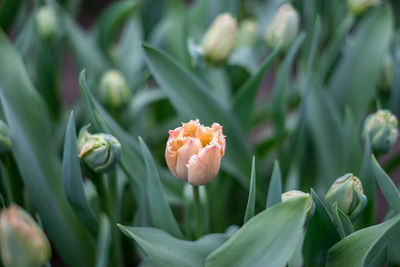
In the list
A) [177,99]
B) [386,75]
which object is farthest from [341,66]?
[177,99]

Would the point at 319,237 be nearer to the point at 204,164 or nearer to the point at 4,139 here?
the point at 204,164

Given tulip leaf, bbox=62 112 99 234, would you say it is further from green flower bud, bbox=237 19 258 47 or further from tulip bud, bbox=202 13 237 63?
green flower bud, bbox=237 19 258 47

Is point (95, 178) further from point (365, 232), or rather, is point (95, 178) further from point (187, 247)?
point (365, 232)

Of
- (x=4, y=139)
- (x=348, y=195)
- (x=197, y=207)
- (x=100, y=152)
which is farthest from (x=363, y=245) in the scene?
(x=4, y=139)

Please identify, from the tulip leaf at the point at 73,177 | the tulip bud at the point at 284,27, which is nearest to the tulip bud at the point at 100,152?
the tulip leaf at the point at 73,177

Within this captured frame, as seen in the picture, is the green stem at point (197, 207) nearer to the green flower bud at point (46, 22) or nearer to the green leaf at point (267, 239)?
the green leaf at point (267, 239)
